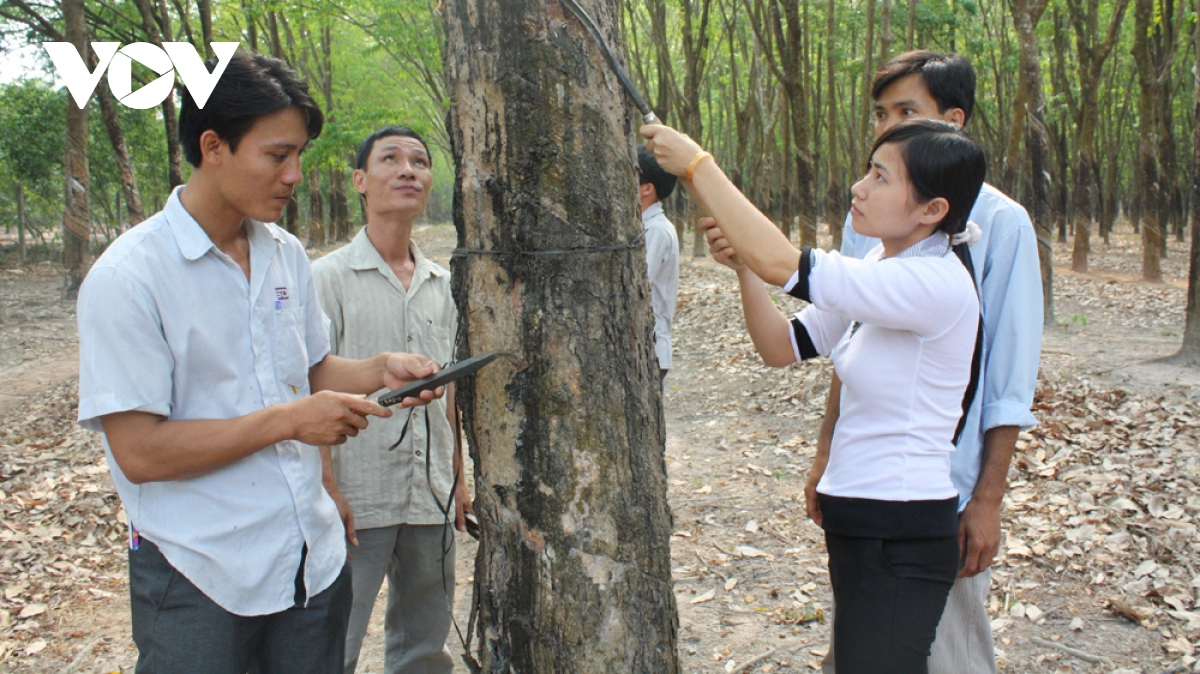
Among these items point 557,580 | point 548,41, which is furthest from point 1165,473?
point 548,41

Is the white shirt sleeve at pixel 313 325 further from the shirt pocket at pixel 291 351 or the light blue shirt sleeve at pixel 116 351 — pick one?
the light blue shirt sleeve at pixel 116 351

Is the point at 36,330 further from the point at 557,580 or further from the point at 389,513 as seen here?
the point at 557,580

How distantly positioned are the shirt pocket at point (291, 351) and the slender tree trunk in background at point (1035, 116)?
27.8 feet

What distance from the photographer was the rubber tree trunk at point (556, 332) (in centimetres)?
175

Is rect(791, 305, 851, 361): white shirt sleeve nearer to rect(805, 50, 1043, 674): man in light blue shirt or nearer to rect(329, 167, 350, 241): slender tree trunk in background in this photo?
rect(805, 50, 1043, 674): man in light blue shirt

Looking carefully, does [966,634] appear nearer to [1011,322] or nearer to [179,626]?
[1011,322]

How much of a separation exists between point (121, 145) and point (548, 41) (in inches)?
480

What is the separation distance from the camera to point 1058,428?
5.32 m

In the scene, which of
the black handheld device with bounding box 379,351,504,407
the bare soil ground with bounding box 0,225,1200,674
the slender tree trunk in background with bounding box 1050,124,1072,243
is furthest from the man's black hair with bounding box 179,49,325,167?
the slender tree trunk in background with bounding box 1050,124,1072,243

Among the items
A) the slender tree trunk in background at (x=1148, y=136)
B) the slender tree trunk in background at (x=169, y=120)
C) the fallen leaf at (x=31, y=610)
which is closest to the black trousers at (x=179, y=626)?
the fallen leaf at (x=31, y=610)

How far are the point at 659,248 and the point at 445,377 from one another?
7.73 ft

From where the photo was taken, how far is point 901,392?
182 centimetres

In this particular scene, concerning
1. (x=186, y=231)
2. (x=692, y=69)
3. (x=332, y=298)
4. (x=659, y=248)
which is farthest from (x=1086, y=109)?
(x=186, y=231)

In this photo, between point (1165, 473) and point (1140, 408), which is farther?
point (1140, 408)
